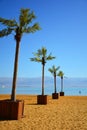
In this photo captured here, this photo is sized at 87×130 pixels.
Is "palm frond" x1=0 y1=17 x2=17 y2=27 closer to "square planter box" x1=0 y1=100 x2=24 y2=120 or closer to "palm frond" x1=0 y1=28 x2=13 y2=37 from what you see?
"palm frond" x1=0 y1=28 x2=13 y2=37

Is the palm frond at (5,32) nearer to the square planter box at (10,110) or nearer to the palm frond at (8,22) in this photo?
the palm frond at (8,22)

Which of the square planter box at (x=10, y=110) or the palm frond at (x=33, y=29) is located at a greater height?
the palm frond at (x=33, y=29)

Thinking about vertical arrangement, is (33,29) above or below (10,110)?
above

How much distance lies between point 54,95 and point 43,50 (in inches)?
355

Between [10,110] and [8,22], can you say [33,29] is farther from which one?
[10,110]

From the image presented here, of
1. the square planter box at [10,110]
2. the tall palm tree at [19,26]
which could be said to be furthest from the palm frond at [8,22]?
the square planter box at [10,110]

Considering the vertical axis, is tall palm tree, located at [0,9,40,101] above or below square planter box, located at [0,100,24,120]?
above

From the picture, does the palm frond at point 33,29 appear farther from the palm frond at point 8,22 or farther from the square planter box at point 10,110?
the square planter box at point 10,110

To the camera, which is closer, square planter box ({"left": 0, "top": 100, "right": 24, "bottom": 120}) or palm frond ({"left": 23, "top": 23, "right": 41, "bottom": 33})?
square planter box ({"left": 0, "top": 100, "right": 24, "bottom": 120})

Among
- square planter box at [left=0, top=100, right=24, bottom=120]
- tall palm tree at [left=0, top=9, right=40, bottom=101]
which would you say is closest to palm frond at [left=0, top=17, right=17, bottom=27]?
tall palm tree at [left=0, top=9, right=40, bottom=101]

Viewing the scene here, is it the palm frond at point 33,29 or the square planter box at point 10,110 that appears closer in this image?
the square planter box at point 10,110

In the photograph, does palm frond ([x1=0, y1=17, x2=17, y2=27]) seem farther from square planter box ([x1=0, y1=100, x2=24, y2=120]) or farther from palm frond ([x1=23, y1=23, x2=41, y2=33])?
square planter box ([x1=0, y1=100, x2=24, y2=120])

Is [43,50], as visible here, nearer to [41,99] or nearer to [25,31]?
[41,99]

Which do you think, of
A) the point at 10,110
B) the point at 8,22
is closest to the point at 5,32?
the point at 8,22
